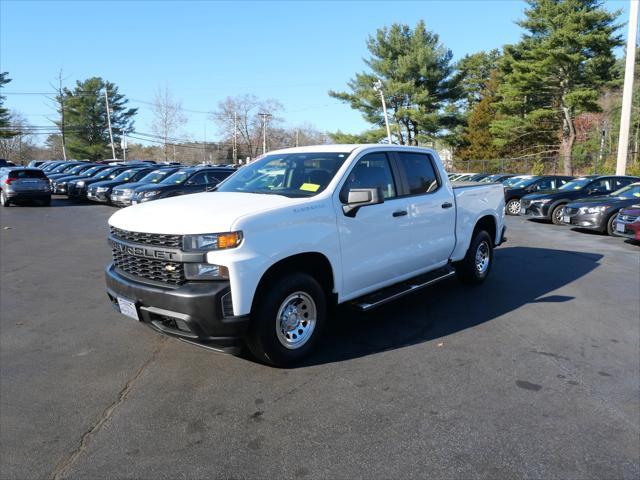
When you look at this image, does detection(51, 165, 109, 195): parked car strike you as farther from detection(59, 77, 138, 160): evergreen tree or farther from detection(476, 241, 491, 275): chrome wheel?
detection(59, 77, 138, 160): evergreen tree

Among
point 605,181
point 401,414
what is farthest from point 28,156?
point 401,414

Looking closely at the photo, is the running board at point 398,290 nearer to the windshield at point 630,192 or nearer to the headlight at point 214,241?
the headlight at point 214,241

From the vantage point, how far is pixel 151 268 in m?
3.97

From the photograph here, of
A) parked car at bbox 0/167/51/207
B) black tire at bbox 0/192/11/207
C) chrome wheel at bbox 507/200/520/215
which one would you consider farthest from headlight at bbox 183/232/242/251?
black tire at bbox 0/192/11/207

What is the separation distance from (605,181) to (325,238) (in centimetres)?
1533

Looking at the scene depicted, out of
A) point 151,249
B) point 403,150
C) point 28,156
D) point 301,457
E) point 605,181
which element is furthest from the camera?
point 28,156

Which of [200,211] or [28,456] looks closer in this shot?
[28,456]

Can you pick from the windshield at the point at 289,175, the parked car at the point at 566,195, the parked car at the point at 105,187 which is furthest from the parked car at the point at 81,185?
the windshield at the point at 289,175

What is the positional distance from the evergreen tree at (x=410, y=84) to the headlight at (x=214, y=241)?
4015cm

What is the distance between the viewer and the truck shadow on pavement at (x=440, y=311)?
480 cm

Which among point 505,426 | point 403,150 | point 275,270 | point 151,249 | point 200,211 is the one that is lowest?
point 505,426

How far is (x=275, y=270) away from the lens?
401 cm

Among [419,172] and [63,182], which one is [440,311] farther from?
[63,182]

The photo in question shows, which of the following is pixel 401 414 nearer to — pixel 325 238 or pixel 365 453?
pixel 365 453
